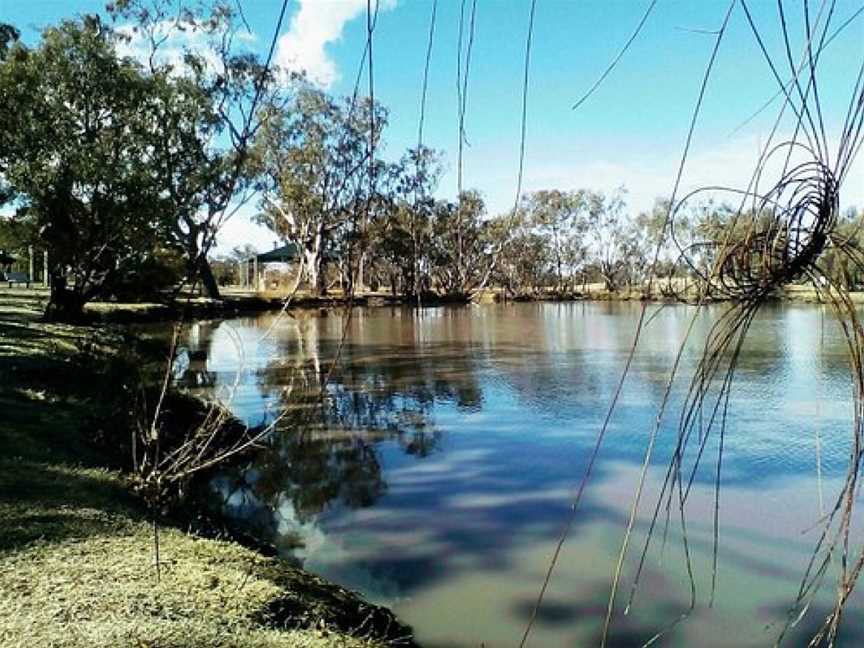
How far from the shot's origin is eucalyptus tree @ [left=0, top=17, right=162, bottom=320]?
17844mm

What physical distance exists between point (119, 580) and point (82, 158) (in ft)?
56.4

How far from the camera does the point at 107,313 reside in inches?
889

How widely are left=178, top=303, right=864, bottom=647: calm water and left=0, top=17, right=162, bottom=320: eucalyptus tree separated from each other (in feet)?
19.8

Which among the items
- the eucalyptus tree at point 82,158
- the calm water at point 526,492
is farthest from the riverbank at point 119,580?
the eucalyptus tree at point 82,158

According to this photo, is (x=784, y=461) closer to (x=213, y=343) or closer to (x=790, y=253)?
(x=790, y=253)

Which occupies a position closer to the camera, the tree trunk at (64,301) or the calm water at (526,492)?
the calm water at (526,492)

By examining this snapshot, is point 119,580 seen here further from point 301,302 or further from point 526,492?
point 301,302

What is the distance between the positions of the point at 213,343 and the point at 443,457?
590 inches

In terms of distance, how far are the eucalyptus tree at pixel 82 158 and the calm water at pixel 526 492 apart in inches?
237

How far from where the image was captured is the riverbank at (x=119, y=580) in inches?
105

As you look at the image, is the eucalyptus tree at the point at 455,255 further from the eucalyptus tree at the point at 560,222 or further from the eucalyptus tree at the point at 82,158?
the eucalyptus tree at the point at 82,158

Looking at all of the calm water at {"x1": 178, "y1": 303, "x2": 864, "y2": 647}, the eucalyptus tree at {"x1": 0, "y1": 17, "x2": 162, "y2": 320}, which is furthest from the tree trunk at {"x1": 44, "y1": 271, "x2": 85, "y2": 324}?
the calm water at {"x1": 178, "y1": 303, "x2": 864, "y2": 647}

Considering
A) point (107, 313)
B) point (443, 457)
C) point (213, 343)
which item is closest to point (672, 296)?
point (443, 457)

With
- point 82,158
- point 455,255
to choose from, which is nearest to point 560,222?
point 455,255
